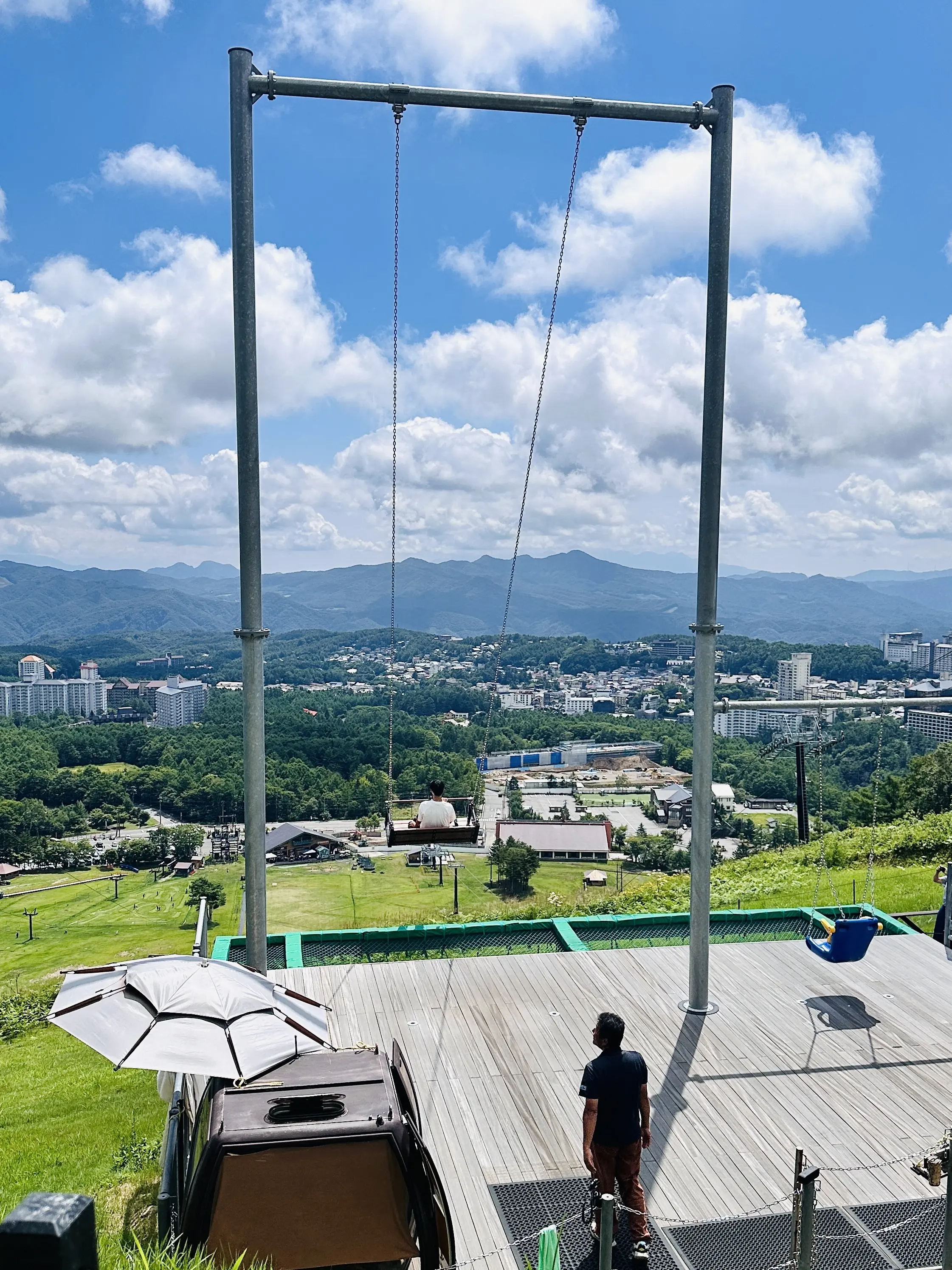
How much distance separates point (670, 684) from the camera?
11475cm

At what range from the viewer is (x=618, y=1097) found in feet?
14.7

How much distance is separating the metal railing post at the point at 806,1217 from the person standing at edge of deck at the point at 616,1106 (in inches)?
35.7

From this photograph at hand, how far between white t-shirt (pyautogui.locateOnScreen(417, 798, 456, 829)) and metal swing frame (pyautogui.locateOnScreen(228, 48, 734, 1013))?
1.73m

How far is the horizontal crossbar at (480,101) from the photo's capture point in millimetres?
6336

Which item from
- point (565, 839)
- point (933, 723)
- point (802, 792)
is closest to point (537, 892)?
point (565, 839)

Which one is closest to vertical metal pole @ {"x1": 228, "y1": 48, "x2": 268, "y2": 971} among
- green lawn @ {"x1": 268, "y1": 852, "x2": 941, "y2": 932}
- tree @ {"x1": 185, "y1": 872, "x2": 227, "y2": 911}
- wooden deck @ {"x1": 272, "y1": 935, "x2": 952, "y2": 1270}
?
wooden deck @ {"x1": 272, "y1": 935, "x2": 952, "y2": 1270}

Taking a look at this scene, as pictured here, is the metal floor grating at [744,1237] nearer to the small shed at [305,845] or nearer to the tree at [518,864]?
the tree at [518,864]

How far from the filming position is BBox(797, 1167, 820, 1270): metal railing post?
11.4ft

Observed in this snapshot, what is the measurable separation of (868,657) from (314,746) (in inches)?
1570

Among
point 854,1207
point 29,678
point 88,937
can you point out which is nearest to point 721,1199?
point 854,1207

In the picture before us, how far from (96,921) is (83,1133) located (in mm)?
46838

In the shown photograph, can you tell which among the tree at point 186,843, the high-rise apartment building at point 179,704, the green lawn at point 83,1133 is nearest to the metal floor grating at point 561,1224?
the green lawn at point 83,1133

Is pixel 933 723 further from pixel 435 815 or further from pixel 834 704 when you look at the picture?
pixel 435 815

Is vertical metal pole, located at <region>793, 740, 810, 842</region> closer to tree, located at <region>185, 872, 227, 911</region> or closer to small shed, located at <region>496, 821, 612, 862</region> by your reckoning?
small shed, located at <region>496, 821, 612, 862</region>
